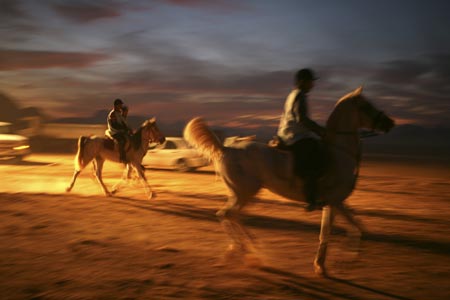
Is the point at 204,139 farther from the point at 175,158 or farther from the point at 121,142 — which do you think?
the point at 175,158

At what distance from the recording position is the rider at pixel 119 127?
11.5 m

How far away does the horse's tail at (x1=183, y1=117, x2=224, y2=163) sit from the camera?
235 inches

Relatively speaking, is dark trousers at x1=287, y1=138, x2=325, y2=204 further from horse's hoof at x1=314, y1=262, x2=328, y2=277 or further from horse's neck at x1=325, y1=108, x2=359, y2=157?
horse's hoof at x1=314, y1=262, x2=328, y2=277

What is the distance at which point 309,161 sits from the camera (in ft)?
17.6

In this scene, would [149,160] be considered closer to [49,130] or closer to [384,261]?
[384,261]

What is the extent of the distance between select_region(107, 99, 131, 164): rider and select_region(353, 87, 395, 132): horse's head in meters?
7.71

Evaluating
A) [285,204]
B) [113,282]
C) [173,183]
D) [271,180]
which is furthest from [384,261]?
[173,183]

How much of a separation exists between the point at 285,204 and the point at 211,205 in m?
1.97

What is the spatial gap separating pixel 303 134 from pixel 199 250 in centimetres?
253

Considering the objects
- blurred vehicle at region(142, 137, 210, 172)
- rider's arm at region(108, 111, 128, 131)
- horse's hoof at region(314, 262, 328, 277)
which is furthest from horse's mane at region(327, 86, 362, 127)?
blurred vehicle at region(142, 137, 210, 172)

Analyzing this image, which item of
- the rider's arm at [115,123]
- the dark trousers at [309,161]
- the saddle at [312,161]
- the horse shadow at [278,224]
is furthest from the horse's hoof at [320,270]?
the rider's arm at [115,123]

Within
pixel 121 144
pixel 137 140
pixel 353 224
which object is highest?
pixel 137 140

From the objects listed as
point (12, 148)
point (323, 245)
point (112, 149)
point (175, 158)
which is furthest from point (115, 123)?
point (12, 148)

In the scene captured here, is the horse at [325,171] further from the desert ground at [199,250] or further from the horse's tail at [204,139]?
the desert ground at [199,250]
